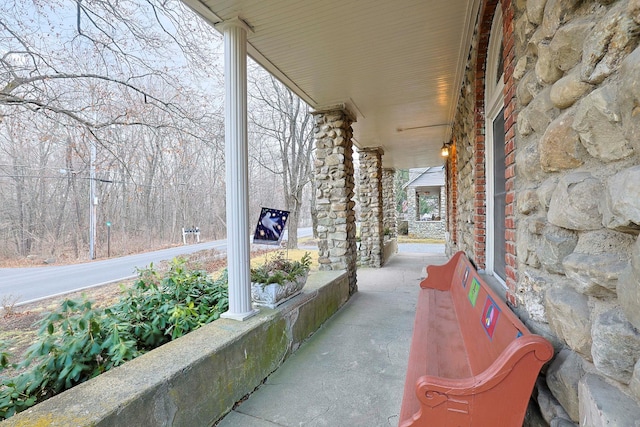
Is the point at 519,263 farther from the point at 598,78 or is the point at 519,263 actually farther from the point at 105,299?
the point at 105,299

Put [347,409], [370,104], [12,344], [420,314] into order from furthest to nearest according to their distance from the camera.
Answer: [370,104], [12,344], [420,314], [347,409]

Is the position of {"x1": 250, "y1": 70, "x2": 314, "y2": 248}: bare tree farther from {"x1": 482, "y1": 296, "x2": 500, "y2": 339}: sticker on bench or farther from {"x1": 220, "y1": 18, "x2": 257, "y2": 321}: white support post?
{"x1": 482, "y1": 296, "x2": 500, "y2": 339}: sticker on bench

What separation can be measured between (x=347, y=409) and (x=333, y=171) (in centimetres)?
309

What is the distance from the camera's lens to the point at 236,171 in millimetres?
2326

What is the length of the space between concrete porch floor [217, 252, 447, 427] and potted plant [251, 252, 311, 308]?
1.80ft

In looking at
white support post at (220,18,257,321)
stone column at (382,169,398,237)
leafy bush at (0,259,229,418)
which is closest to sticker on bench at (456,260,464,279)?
white support post at (220,18,257,321)

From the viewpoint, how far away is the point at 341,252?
4.30 m

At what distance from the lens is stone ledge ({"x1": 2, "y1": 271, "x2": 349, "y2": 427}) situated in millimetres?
1250

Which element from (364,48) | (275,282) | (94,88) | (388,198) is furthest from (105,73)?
(388,198)

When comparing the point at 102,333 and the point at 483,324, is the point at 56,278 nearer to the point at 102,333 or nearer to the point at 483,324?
the point at 102,333

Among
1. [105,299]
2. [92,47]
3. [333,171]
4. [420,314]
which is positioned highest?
[92,47]

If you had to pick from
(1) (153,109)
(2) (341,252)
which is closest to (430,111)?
(2) (341,252)

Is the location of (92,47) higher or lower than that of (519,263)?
higher

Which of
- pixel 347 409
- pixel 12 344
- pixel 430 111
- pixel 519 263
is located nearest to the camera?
pixel 519 263
